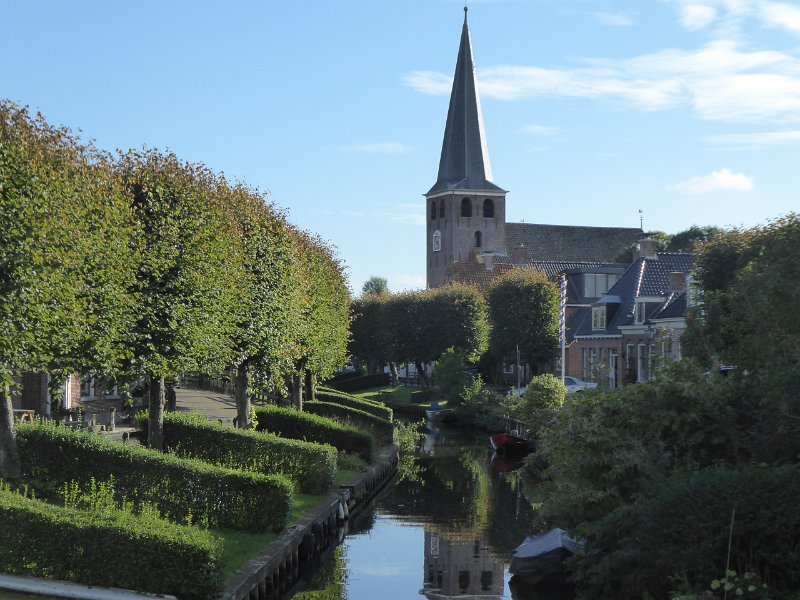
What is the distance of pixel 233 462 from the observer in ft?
88.1

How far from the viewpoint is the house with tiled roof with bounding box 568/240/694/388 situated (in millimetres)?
59719

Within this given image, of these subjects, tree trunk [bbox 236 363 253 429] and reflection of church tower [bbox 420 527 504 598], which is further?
tree trunk [bbox 236 363 253 429]

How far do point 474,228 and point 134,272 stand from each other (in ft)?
326

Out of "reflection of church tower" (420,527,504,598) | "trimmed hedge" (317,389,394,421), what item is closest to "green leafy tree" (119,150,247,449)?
"reflection of church tower" (420,527,504,598)

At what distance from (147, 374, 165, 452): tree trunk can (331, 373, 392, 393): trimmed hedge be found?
231ft

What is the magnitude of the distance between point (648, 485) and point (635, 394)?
2.95m

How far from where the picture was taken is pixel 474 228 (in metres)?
123

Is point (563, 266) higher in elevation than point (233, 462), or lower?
higher

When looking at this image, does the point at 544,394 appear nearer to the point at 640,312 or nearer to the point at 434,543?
the point at 640,312

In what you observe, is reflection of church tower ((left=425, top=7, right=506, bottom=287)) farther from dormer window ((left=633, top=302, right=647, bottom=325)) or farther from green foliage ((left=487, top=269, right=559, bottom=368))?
dormer window ((left=633, top=302, right=647, bottom=325))

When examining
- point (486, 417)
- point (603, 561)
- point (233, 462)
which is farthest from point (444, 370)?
point (603, 561)

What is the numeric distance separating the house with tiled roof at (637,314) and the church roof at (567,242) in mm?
54771

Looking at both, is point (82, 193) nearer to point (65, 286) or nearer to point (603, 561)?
point (65, 286)

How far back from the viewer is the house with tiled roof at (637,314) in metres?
59.7
